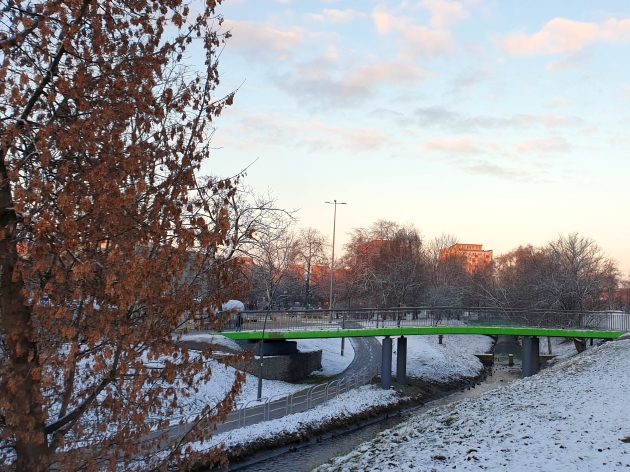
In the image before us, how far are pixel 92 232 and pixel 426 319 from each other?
1230 inches

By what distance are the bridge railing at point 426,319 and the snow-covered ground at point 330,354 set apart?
3.87 m

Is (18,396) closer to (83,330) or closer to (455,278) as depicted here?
(83,330)

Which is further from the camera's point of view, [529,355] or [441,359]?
[441,359]

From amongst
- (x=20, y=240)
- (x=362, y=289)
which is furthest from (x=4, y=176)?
(x=362, y=289)

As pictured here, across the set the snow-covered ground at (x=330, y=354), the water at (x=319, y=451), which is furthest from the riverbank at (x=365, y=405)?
the snow-covered ground at (x=330, y=354)

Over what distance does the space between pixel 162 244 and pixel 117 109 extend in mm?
1281

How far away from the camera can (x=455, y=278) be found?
72750mm

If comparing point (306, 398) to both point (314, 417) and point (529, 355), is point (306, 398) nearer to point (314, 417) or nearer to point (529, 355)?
point (314, 417)

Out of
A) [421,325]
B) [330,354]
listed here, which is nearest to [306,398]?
[421,325]

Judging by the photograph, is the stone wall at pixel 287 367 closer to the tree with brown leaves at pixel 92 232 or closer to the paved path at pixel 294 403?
the paved path at pixel 294 403

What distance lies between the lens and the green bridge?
31.6 meters

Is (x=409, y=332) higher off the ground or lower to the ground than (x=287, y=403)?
higher

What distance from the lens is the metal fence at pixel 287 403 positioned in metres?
21.2

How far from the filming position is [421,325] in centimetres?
3381
